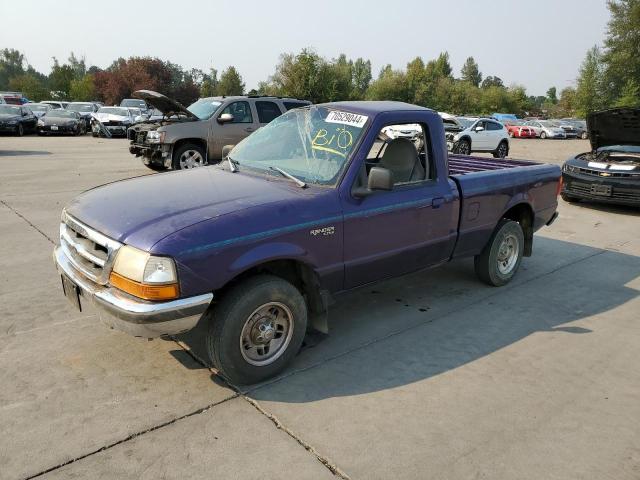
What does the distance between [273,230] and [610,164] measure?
8.57 metres

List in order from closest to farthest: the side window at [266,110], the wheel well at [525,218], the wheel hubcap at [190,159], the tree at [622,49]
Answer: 1. the wheel well at [525,218]
2. the wheel hubcap at [190,159]
3. the side window at [266,110]
4. the tree at [622,49]

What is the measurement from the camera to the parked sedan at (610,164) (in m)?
9.00

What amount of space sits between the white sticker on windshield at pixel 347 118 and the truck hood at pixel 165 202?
2.45 ft

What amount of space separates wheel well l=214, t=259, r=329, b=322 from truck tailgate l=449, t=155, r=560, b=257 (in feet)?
5.62

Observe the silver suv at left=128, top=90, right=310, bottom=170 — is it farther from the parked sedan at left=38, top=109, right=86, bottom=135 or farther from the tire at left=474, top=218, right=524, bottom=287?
the parked sedan at left=38, top=109, right=86, bottom=135

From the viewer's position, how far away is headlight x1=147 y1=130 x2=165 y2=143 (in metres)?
11.0

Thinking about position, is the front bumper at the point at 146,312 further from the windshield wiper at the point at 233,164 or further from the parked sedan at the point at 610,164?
the parked sedan at the point at 610,164

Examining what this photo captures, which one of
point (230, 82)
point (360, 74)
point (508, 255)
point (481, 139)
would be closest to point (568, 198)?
point (508, 255)

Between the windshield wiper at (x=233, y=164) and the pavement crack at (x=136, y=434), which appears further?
the windshield wiper at (x=233, y=164)

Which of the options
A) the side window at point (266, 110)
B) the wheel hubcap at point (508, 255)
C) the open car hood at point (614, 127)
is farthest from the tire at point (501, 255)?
the side window at point (266, 110)

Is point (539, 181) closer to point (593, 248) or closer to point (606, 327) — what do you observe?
point (606, 327)

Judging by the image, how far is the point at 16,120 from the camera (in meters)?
22.6

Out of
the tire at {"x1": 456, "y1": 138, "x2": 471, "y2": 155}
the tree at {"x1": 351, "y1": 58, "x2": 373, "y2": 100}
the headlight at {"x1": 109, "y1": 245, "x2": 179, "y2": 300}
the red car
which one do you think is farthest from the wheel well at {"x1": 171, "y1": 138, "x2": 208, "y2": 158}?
the tree at {"x1": 351, "y1": 58, "x2": 373, "y2": 100}

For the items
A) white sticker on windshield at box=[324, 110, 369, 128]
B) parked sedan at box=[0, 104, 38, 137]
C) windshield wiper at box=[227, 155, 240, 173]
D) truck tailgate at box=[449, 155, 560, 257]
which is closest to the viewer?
white sticker on windshield at box=[324, 110, 369, 128]
